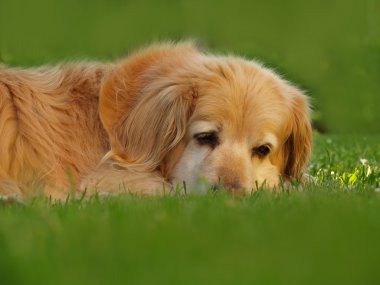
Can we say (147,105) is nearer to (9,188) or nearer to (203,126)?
(203,126)

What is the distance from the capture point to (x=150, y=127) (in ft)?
15.7

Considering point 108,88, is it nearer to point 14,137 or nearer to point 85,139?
point 85,139

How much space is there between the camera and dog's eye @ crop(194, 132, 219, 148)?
4.54 m

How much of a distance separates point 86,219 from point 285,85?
264cm

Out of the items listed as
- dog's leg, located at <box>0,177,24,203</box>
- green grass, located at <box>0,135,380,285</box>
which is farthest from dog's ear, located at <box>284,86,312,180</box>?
dog's leg, located at <box>0,177,24,203</box>

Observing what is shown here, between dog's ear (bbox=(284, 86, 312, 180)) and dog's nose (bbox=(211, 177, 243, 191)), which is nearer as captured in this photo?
dog's nose (bbox=(211, 177, 243, 191))

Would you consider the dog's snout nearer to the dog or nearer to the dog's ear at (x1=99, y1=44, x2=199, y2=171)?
the dog

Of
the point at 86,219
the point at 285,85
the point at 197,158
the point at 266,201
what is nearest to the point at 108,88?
the point at 197,158

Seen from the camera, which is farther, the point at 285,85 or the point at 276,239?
the point at 285,85

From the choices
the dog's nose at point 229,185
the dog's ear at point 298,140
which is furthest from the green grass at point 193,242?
the dog's ear at point 298,140

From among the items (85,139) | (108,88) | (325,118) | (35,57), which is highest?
(108,88)

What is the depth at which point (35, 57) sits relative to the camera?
9.89m

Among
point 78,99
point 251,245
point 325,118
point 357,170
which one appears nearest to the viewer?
point 251,245

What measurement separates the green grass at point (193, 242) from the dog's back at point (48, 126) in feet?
3.73
